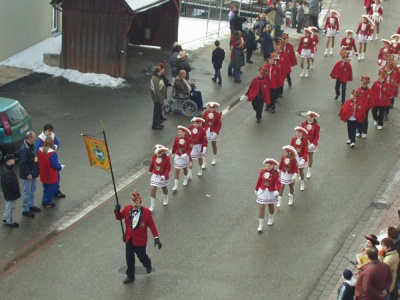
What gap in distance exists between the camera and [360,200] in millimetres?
16859

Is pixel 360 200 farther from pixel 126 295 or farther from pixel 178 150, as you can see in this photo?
pixel 126 295

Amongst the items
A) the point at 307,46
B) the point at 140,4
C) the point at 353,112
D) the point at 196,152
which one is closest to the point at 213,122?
the point at 196,152

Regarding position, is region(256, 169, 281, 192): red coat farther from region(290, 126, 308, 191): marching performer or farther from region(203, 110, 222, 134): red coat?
region(203, 110, 222, 134): red coat

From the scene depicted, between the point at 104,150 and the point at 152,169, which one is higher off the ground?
the point at 104,150

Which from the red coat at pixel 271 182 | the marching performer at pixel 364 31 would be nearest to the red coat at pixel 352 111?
the red coat at pixel 271 182

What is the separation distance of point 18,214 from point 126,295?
3.61 m

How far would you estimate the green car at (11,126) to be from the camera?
17125 mm

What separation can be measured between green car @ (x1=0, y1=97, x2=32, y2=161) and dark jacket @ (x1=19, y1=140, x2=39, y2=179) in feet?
7.05

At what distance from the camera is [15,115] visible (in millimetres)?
17531

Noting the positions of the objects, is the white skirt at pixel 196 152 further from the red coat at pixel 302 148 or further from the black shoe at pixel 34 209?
the black shoe at pixel 34 209

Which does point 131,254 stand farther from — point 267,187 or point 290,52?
point 290,52

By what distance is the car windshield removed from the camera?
1736 centimetres

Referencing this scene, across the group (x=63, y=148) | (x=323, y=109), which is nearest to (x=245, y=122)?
(x=323, y=109)

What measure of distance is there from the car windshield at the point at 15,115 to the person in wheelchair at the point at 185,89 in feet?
15.9
